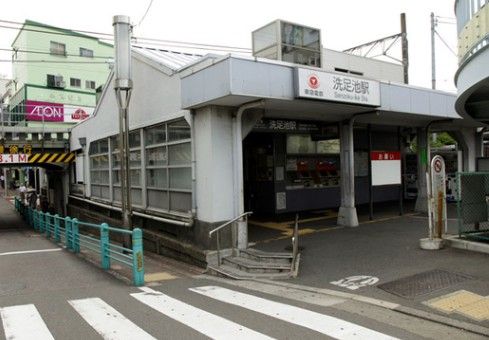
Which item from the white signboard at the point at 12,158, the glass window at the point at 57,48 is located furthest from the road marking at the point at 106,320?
the glass window at the point at 57,48

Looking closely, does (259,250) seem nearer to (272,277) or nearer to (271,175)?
(272,277)

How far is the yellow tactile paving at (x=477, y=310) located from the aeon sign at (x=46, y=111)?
33.3 metres

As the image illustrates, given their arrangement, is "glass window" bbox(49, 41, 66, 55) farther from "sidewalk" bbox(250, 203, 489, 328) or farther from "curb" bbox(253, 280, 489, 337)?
"curb" bbox(253, 280, 489, 337)

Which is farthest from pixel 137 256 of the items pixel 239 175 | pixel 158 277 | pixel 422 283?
pixel 422 283

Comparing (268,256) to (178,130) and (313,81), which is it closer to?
(313,81)

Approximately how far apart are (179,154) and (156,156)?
69.7 inches

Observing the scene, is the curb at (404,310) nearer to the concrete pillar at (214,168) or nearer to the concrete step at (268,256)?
the concrete step at (268,256)

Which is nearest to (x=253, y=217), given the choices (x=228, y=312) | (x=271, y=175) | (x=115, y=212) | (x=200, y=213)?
(x=271, y=175)

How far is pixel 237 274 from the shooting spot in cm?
936

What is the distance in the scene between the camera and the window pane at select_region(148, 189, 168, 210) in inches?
508

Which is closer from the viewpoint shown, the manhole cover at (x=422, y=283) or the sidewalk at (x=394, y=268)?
the sidewalk at (x=394, y=268)

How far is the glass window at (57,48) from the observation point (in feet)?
125

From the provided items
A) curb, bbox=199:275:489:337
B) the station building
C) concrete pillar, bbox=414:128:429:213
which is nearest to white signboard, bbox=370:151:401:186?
the station building

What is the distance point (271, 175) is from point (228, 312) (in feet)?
30.5
